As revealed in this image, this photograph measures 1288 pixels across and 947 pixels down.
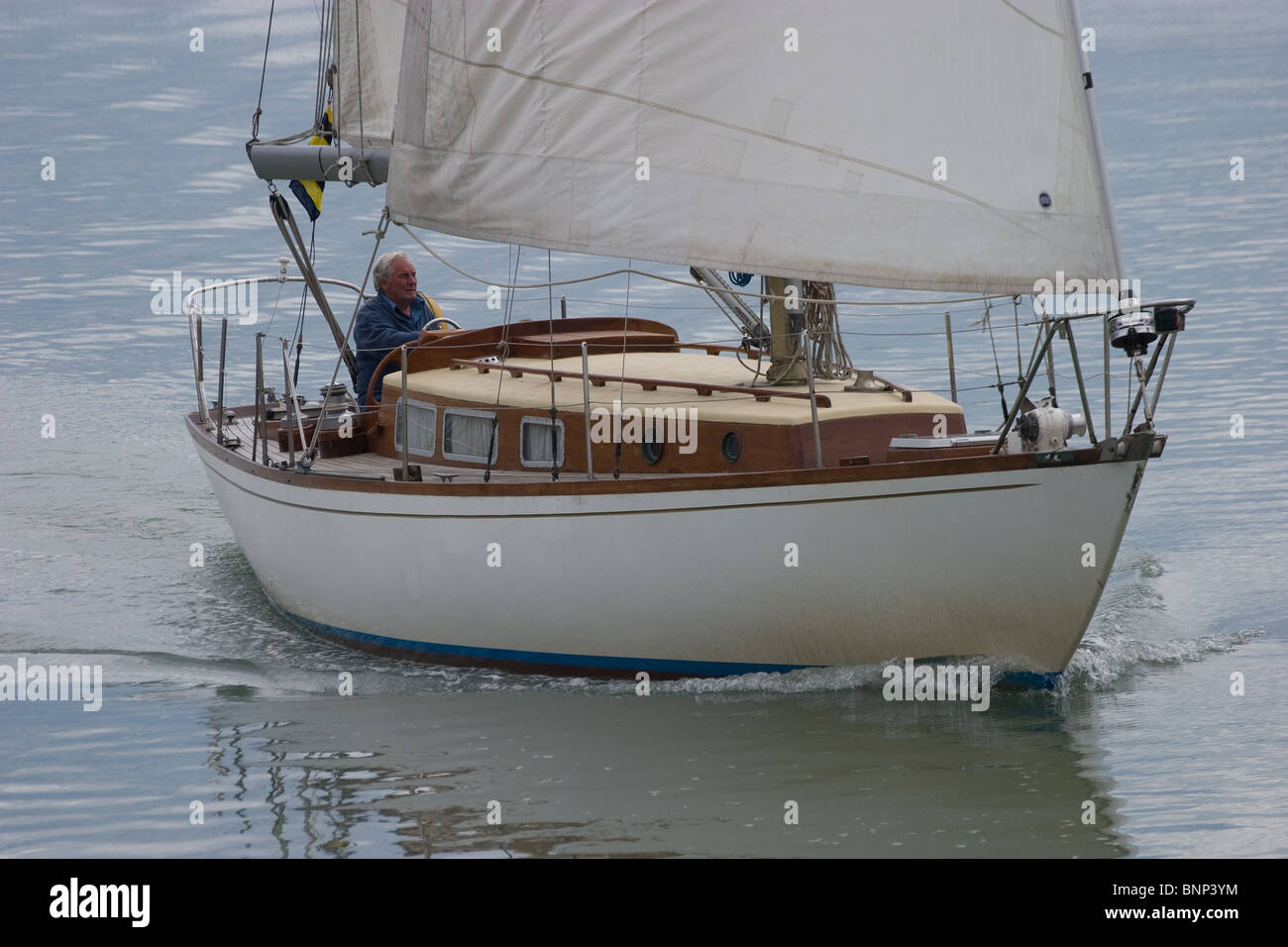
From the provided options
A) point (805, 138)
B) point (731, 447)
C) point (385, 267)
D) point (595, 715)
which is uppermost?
point (805, 138)

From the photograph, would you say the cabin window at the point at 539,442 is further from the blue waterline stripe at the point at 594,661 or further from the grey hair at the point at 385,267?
the grey hair at the point at 385,267

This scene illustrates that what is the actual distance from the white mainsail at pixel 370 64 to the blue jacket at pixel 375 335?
4.09 feet

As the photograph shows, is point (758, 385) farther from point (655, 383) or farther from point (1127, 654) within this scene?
point (1127, 654)

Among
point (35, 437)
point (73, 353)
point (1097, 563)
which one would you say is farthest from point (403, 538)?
point (73, 353)

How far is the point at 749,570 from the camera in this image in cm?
810

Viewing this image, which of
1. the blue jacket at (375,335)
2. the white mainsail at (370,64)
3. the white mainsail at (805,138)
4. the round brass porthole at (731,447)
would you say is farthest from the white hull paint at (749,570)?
the white mainsail at (370,64)

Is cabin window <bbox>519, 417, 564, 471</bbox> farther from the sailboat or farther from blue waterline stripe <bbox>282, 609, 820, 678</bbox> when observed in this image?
blue waterline stripe <bbox>282, 609, 820, 678</bbox>

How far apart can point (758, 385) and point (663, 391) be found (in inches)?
21.2

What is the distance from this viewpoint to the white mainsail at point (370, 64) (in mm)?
11383

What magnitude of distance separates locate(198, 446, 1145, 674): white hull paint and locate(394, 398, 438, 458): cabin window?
733 millimetres

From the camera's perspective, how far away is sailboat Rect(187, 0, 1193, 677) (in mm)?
7602

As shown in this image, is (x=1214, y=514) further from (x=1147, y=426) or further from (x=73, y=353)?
(x=73, y=353)

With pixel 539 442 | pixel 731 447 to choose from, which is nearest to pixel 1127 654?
pixel 731 447
